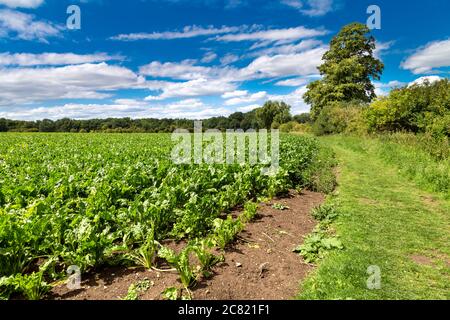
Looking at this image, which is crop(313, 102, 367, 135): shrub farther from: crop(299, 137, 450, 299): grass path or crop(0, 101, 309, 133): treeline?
crop(0, 101, 309, 133): treeline

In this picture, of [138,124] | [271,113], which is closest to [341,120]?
[271,113]

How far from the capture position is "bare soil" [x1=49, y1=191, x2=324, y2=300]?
383 centimetres

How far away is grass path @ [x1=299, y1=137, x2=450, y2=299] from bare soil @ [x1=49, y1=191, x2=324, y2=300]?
36 cm

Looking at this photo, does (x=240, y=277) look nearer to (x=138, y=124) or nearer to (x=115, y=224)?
(x=115, y=224)

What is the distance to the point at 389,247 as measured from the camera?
208 inches

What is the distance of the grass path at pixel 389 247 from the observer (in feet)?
13.0

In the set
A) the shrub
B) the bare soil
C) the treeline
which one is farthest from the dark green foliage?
the treeline

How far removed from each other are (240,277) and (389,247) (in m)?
2.84

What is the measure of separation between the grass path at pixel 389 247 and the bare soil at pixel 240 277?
36 cm

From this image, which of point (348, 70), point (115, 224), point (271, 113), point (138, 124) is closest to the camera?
Answer: point (115, 224)

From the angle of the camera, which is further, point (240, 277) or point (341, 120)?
point (341, 120)

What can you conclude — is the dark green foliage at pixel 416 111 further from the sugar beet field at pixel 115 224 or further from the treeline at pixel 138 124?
the treeline at pixel 138 124

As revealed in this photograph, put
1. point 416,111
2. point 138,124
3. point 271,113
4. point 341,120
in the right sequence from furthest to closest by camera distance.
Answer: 1. point 271,113
2. point 138,124
3. point 341,120
4. point 416,111
